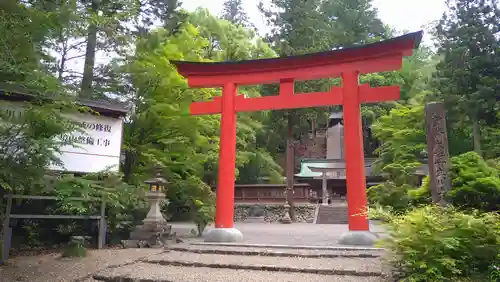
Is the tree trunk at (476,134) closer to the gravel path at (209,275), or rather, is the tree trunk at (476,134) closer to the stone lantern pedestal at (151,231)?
the gravel path at (209,275)

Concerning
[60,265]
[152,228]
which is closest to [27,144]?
[60,265]

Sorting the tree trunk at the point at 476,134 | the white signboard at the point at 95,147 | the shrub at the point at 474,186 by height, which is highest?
the tree trunk at the point at 476,134

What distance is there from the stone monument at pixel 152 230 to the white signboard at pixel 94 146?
2040mm

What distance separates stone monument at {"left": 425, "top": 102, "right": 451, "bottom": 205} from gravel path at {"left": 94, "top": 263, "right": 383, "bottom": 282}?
8.18 ft

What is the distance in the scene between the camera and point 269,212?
2473cm

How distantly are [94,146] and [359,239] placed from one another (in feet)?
22.4

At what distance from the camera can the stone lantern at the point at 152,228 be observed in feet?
32.5

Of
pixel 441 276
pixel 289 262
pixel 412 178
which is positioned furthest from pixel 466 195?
pixel 412 178

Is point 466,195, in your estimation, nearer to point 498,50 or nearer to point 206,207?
point 206,207

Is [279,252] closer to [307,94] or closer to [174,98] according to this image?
[307,94]

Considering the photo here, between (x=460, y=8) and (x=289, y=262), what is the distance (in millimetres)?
16039

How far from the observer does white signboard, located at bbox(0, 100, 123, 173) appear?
8.35 m

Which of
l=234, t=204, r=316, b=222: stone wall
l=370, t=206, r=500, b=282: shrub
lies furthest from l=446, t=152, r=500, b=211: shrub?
l=234, t=204, r=316, b=222: stone wall

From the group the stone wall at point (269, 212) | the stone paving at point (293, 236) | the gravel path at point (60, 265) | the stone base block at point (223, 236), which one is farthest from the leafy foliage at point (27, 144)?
the stone wall at point (269, 212)
